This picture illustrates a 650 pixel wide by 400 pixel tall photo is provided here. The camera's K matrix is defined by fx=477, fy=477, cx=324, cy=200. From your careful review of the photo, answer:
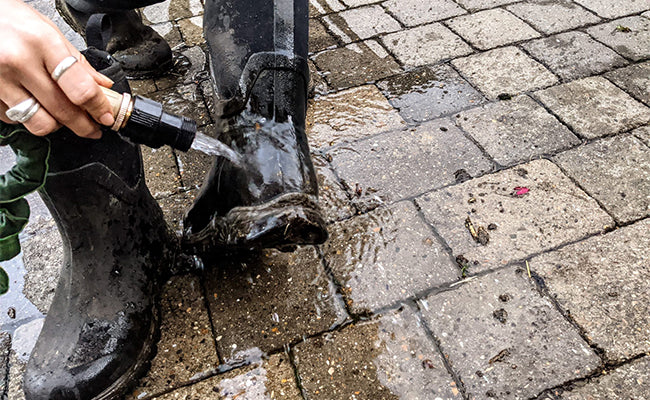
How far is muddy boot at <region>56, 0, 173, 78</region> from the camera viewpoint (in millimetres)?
2699

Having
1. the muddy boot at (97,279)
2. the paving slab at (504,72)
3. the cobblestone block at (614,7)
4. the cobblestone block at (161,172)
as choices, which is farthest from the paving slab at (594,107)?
the muddy boot at (97,279)

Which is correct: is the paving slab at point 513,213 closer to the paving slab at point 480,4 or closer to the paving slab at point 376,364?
the paving slab at point 376,364

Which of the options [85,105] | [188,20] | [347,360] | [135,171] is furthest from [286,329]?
[188,20]

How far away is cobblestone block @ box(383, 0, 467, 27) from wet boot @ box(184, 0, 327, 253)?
1768 millimetres

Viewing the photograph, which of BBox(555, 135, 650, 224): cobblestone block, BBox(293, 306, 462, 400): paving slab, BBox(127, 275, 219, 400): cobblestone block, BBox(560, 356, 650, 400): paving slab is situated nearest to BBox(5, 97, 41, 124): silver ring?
BBox(127, 275, 219, 400): cobblestone block

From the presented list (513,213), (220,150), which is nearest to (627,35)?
(513,213)

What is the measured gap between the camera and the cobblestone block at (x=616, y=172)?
192cm

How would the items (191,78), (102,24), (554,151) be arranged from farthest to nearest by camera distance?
(191,78), (102,24), (554,151)

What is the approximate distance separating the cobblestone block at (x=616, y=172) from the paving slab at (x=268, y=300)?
1.19m

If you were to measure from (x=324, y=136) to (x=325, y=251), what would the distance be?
0.75m

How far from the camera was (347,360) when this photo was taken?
151cm

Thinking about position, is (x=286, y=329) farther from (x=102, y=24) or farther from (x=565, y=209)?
(x=102, y=24)

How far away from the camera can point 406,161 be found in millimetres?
2207

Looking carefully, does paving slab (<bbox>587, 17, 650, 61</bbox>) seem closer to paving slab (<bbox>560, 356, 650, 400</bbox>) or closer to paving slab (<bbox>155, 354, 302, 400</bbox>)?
paving slab (<bbox>560, 356, 650, 400</bbox>)
